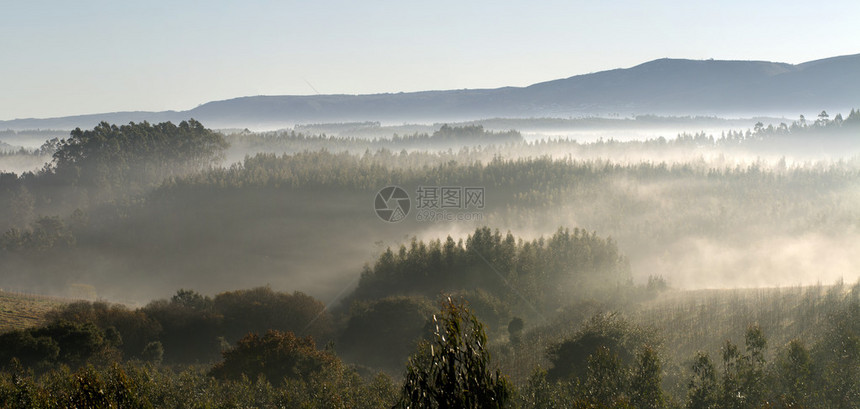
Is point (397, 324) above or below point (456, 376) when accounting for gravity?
below

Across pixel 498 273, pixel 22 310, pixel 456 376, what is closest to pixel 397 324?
pixel 498 273

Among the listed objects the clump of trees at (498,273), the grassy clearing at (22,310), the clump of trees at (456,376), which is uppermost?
the clump of trees at (456,376)

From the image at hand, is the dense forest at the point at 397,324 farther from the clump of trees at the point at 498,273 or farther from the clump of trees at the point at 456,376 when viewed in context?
the clump of trees at the point at 498,273

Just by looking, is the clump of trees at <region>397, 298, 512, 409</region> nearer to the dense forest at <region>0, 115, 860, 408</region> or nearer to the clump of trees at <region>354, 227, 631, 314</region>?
the dense forest at <region>0, 115, 860, 408</region>

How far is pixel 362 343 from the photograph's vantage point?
329ft

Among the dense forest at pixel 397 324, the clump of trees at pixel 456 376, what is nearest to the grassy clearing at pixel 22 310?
the dense forest at pixel 397 324

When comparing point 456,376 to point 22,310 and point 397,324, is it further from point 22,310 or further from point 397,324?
point 22,310

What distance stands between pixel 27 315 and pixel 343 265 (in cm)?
9246

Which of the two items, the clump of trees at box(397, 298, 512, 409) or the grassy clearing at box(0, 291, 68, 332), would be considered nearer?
the clump of trees at box(397, 298, 512, 409)

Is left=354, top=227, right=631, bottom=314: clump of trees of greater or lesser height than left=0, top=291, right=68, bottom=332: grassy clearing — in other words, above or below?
below

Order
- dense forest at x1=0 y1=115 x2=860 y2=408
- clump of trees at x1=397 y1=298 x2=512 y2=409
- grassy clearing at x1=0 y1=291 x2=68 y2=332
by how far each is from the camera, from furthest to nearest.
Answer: grassy clearing at x1=0 y1=291 x2=68 y2=332 → dense forest at x1=0 y1=115 x2=860 y2=408 → clump of trees at x1=397 y1=298 x2=512 y2=409

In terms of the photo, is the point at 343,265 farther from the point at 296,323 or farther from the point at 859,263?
the point at 859,263

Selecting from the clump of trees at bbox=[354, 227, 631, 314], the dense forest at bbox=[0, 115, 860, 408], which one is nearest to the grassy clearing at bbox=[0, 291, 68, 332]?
the dense forest at bbox=[0, 115, 860, 408]

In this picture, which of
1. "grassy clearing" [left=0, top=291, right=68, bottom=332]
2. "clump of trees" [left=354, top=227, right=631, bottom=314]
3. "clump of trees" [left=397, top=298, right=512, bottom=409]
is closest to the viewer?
"clump of trees" [left=397, top=298, right=512, bottom=409]
